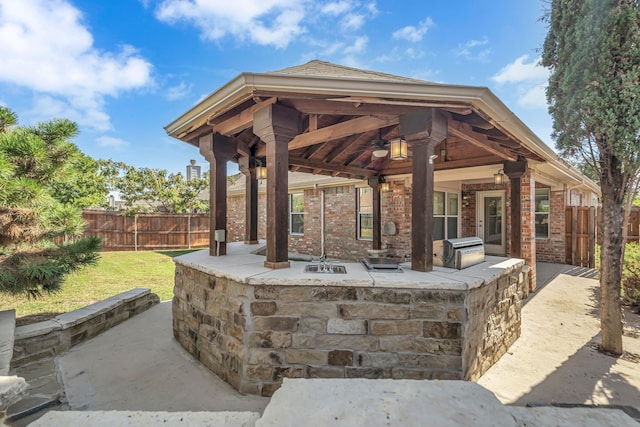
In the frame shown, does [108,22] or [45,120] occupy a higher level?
[108,22]

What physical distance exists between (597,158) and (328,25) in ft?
19.6

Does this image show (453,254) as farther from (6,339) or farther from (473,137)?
(6,339)

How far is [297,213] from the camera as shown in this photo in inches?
414

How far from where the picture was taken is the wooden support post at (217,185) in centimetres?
403

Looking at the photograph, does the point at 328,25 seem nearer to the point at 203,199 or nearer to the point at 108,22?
the point at 108,22

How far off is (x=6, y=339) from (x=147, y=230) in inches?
450

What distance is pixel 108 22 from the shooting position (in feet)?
18.0

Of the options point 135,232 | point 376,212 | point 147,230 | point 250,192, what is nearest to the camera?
point 250,192

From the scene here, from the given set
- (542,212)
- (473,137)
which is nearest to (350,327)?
(473,137)

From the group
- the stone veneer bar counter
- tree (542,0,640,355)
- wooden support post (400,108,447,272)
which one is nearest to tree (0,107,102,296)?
the stone veneer bar counter

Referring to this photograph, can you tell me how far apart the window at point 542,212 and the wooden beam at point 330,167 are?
5.30 metres

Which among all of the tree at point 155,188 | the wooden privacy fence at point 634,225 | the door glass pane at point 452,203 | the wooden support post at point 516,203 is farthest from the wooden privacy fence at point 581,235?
the tree at point 155,188

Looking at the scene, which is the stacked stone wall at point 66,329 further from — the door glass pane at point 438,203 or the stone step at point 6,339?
the door glass pane at point 438,203

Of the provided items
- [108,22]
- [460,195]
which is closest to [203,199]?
[108,22]
